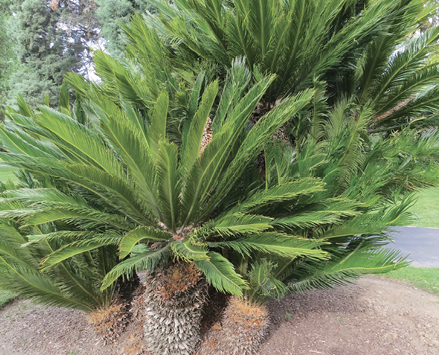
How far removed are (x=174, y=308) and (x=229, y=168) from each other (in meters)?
1.46

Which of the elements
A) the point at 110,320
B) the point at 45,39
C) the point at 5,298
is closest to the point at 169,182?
the point at 110,320

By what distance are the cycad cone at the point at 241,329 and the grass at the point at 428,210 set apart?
20.4 ft

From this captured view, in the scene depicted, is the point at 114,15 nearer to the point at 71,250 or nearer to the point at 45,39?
the point at 45,39

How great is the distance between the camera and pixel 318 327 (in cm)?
341

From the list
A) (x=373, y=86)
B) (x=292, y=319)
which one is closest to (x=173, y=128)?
(x=373, y=86)

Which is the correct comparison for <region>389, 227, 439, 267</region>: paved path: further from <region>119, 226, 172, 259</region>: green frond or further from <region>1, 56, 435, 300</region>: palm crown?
<region>119, 226, 172, 259</region>: green frond

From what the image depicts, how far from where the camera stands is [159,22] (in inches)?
129

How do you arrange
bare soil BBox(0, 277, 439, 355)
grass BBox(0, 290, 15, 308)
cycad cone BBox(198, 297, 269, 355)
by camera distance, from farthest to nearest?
1. grass BBox(0, 290, 15, 308)
2. bare soil BBox(0, 277, 439, 355)
3. cycad cone BBox(198, 297, 269, 355)

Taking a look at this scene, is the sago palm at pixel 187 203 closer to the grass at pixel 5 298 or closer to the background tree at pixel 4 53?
the grass at pixel 5 298

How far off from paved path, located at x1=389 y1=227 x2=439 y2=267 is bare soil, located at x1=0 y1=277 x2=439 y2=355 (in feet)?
5.20

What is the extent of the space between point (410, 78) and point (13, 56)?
31613 mm

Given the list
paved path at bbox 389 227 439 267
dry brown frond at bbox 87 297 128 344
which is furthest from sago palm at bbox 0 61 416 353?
paved path at bbox 389 227 439 267

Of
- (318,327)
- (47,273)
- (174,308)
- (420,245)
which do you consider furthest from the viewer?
(420,245)

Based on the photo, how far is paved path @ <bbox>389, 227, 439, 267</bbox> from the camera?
5832 mm
